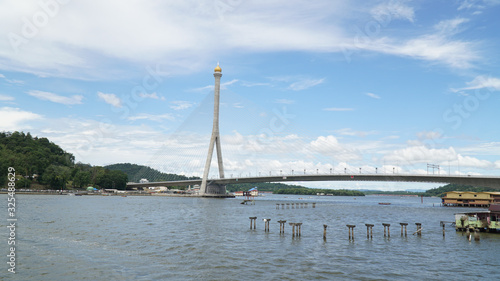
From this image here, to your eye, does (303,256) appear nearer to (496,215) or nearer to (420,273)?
(420,273)

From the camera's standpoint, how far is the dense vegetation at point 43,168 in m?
135

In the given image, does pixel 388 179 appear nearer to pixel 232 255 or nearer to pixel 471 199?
pixel 471 199

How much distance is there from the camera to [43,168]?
476ft

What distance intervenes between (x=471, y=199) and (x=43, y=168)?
149495 millimetres

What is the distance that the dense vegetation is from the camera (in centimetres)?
13512

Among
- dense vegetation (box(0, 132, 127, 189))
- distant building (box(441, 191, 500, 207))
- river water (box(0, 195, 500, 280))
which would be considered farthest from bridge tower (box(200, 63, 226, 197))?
river water (box(0, 195, 500, 280))

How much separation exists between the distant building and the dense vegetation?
131878 mm

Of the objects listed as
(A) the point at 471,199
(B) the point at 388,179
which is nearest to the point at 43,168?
(B) the point at 388,179

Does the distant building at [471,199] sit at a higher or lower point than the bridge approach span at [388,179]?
lower

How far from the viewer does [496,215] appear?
1783 inches

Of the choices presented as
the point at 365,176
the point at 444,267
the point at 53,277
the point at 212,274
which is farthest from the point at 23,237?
the point at 365,176

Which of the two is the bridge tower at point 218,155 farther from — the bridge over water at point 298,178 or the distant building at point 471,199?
the distant building at point 471,199

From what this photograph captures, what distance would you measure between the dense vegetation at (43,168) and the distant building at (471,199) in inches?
5192

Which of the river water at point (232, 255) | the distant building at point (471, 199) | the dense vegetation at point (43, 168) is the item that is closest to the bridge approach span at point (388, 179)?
the distant building at point (471, 199)
